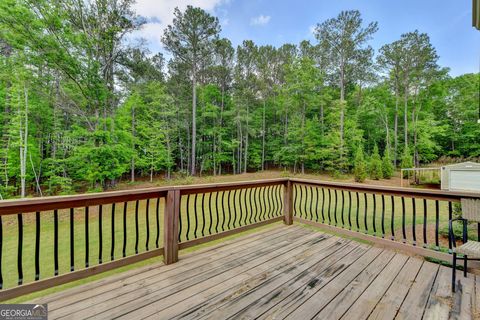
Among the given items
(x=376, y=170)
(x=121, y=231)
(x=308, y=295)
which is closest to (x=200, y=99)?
(x=121, y=231)

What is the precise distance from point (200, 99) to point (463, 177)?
1624 centimetres

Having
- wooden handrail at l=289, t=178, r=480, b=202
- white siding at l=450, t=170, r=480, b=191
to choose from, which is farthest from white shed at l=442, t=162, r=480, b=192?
wooden handrail at l=289, t=178, r=480, b=202

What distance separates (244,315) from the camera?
1701 millimetres

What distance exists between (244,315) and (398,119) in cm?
2312

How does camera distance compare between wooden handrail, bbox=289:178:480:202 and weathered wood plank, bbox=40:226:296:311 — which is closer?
weathered wood plank, bbox=40:226:296:311

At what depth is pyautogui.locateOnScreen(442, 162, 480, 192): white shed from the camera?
722cm

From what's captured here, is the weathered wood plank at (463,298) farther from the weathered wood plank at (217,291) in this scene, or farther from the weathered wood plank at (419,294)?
the weathered wood plank at (217,291)

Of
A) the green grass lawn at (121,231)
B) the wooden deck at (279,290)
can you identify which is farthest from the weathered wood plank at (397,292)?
the green grass lawn at (121,231)

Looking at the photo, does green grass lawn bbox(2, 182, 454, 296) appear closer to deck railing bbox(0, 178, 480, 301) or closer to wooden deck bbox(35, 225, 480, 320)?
deck railing bbox(0, 178, 480, 301)

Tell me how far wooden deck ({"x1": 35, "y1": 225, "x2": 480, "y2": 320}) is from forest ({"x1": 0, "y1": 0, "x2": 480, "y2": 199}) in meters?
8.30

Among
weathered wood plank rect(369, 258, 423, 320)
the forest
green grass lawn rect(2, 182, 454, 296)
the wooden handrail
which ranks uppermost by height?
the forest

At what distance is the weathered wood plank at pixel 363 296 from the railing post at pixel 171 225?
174cm

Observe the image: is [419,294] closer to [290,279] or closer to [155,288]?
[290,279]

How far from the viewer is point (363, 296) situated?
1950mm
